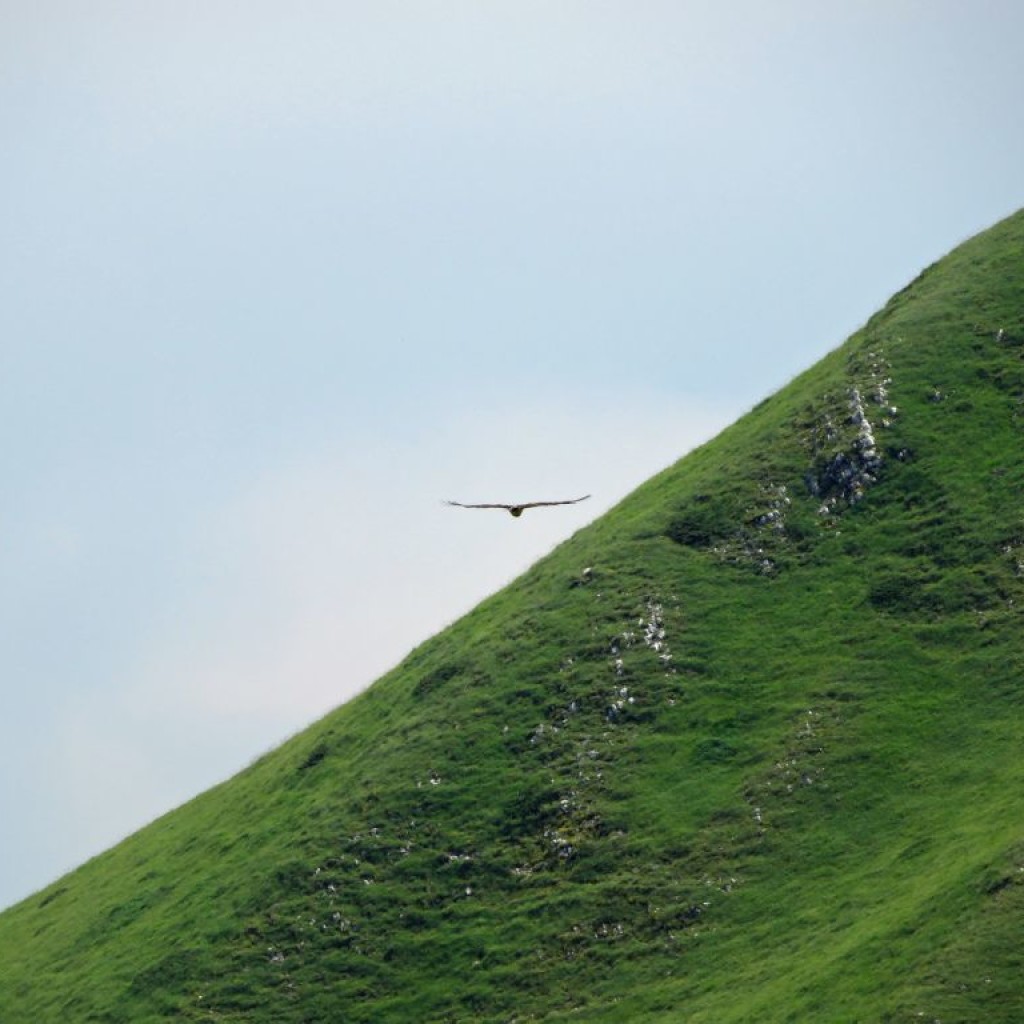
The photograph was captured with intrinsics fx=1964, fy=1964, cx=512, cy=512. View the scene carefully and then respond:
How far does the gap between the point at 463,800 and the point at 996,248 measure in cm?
5559

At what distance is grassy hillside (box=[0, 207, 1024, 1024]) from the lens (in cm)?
8344

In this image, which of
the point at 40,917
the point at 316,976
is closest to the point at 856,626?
the point at 316,976

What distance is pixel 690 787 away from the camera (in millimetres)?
95500

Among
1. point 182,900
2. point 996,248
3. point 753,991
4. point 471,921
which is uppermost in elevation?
point 996,248

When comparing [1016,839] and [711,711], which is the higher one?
[711,711]

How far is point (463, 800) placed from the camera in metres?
98.1

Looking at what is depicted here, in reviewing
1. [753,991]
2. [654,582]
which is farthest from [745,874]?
[654,582]

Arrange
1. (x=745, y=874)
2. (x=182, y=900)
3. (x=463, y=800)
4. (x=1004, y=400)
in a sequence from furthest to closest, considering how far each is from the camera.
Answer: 1. (x=1004, y=400)
2. (x=182, y=900)
3. (x=463, y=800)
4. (x=745, y=874)

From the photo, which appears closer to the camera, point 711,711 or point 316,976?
point 316,976

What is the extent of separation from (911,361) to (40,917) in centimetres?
6250

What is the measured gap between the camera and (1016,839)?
75562mm

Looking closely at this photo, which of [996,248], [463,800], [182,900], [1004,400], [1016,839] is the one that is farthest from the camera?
[996,248]

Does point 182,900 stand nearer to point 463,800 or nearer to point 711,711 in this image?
point 463,800

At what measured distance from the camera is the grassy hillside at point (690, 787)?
83.4 metres
